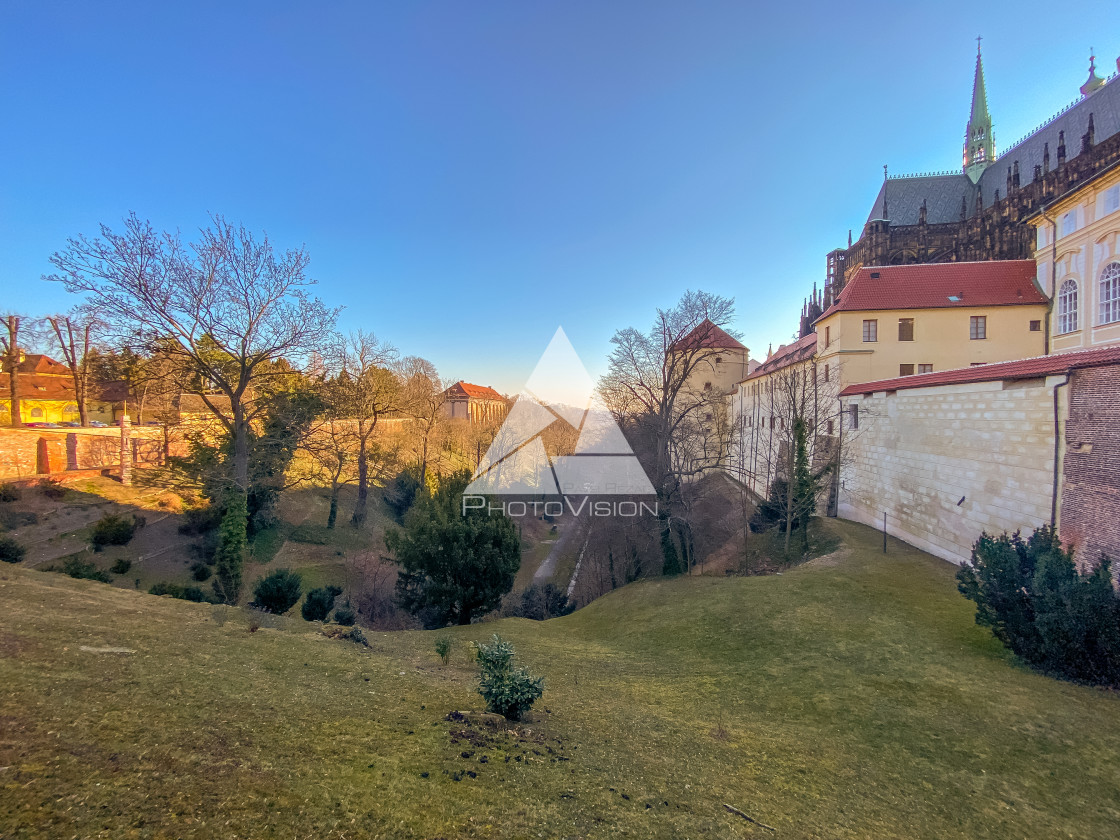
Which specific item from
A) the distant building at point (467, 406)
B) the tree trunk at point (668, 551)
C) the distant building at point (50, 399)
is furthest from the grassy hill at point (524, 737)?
the distant building at point (467, 406)

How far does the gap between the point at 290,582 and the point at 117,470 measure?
13669 mm

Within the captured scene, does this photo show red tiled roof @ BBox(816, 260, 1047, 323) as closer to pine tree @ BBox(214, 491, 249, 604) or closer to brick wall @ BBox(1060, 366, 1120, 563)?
brick wall @ BBox(1060, 366, 1120, 563)

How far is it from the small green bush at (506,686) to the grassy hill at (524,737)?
12.5 inches

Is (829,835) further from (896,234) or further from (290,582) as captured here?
(896,234)

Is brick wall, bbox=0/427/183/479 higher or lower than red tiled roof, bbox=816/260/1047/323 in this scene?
lower

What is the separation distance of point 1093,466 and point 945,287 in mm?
19758

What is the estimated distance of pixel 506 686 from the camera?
4.80 metres

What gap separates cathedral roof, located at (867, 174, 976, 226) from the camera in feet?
120

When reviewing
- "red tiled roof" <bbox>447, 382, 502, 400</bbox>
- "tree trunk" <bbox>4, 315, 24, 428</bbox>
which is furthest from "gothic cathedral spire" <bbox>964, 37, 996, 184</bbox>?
"tree trunk" <bbox>4, 315, 24, 428</bbox>

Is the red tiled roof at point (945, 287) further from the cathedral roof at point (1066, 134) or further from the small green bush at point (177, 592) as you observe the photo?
the small green bush at point (177, 592)

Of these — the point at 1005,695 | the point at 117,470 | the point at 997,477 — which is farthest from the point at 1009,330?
the point at 117,470

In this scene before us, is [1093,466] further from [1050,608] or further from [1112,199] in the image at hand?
[1112,199]

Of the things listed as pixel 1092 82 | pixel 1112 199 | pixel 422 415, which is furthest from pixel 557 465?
pixel 1092 82

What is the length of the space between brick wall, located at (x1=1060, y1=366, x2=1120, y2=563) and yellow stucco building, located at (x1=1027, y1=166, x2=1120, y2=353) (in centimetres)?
1248
